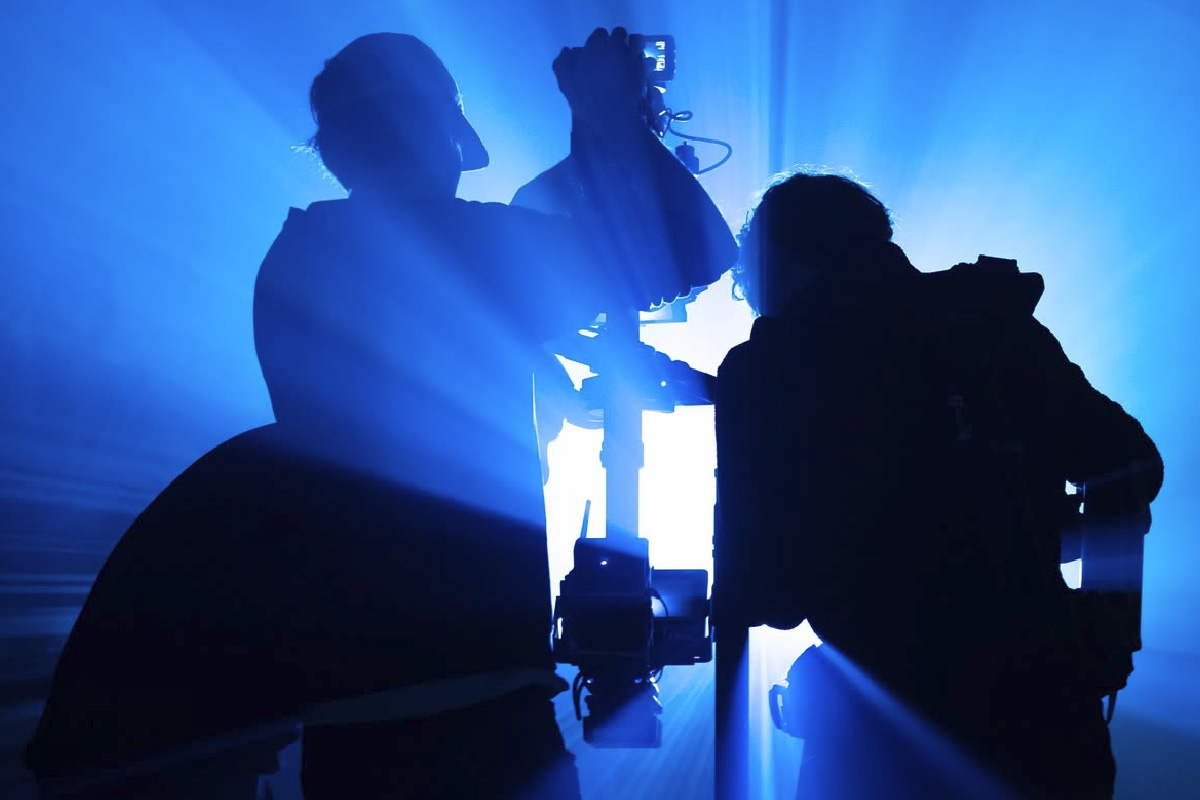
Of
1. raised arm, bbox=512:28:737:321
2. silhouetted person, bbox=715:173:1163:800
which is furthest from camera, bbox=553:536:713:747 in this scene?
raised arm, bbox=512:28:737:321

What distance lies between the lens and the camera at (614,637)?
88 centimetres

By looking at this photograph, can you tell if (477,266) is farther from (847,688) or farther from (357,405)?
(847,688)

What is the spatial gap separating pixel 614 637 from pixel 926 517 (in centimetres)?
45

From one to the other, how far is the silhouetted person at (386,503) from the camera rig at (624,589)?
90 mm

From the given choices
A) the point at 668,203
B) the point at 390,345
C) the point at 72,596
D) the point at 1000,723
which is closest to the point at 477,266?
the point at 390,345

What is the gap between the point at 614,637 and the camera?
34.7 inches

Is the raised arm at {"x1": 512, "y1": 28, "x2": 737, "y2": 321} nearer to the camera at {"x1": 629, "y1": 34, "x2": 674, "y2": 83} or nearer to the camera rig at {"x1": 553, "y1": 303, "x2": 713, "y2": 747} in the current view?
the camera rig at {"x1": 553, "y1": 303, "x2": 713, "y2": 747}

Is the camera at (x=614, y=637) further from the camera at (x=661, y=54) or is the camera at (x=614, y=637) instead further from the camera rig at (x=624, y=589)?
the camera at (x=661, y=54)

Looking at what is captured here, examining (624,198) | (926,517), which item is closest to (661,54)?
(624,198)

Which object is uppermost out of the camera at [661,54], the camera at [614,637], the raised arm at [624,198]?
the camera at [661,54]

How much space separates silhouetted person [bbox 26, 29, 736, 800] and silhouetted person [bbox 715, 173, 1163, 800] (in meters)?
0.26

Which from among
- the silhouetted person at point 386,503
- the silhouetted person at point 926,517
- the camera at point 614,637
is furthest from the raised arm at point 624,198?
the camera at point 614,637

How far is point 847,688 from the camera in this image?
0.91 meters

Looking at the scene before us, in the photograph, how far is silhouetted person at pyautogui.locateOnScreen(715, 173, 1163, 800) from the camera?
0.82m
